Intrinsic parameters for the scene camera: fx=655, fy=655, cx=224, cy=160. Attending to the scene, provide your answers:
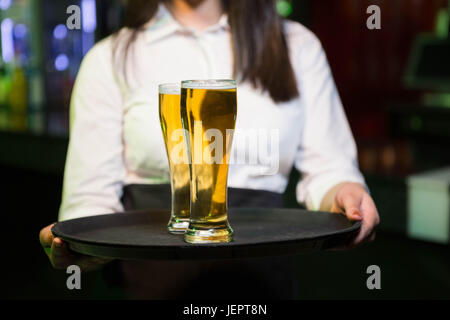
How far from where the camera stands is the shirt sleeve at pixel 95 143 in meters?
1.25

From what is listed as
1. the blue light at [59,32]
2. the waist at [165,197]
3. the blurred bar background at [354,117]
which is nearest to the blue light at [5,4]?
the blurred bar background at [354,117]

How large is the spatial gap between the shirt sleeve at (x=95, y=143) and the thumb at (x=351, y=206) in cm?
45

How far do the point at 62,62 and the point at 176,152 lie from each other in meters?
3.60

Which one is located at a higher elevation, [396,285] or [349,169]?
[349,169]

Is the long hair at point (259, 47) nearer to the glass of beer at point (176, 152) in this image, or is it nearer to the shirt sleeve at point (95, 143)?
the shirt sleeve at point (95, 143)

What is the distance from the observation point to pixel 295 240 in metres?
0.83

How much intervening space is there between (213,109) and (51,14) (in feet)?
12.6

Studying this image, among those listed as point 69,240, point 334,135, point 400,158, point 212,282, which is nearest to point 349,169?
point 334,135

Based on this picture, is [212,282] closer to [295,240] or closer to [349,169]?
[349,169]

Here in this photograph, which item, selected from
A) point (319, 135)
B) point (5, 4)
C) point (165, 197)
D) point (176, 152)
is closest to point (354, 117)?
point (5, 4)

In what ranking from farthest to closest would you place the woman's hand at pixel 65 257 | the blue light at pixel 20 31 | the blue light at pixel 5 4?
the blue light at pixel 5 4 < the blue light at pixel 20 31 < the woman's hand at pixel 65 257

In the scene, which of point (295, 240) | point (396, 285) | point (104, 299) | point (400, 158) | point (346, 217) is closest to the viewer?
point (295, 240)

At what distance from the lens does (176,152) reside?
98 centimetres

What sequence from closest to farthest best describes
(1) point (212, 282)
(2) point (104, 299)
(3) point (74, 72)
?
(1) point (212, 282) < (2) point (104, 299) < (3) point (74, 72)
